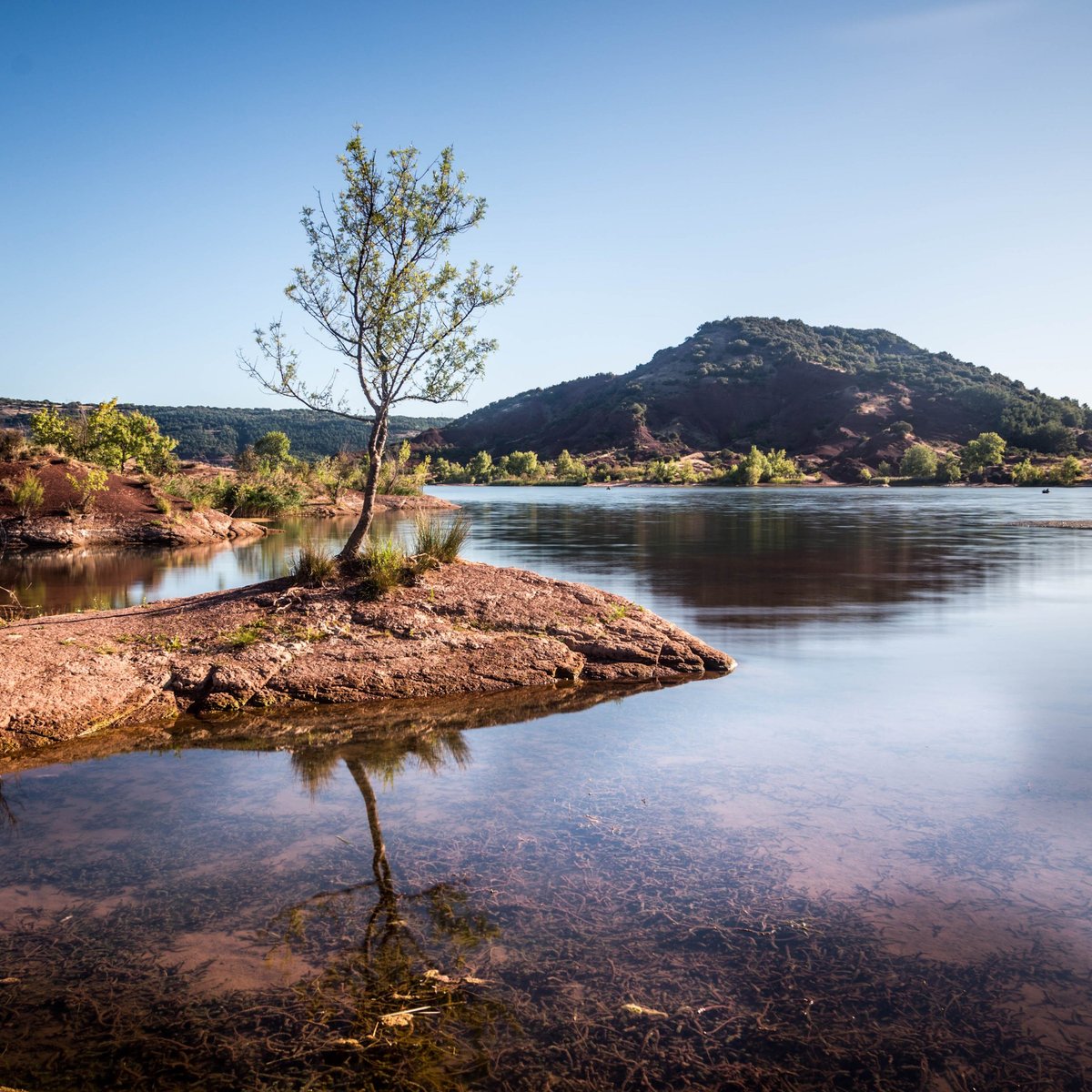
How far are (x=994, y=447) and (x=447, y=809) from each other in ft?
462

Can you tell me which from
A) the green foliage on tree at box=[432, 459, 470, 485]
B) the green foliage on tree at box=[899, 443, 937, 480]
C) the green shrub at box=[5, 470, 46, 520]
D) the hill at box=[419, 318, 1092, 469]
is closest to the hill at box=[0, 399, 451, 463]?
the green foliage on tree at box=[432, 459, 470, 485]

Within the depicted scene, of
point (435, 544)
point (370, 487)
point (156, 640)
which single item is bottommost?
point (156, 640)

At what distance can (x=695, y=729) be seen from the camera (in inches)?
351

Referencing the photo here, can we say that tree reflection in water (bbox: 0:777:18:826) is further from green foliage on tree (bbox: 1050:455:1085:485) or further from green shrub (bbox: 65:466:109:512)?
green foliage on tree (bbox: 1050:455:1085:485)

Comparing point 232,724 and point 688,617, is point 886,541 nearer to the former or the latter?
point 688,617

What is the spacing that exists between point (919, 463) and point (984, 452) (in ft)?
37.1

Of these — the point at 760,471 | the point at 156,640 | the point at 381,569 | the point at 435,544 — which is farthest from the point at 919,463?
the point at 156,640

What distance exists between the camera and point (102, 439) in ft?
140

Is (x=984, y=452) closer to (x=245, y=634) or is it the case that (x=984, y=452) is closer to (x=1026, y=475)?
(x=1026, y=475)

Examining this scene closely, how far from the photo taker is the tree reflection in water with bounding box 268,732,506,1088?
3.88m

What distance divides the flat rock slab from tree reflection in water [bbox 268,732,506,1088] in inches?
166

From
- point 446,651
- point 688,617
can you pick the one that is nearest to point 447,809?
point 446,651

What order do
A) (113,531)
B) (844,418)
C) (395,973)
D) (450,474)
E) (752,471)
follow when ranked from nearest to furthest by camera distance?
(395,973)
(113,531)
(752,471)
(450,474)
(844,418)

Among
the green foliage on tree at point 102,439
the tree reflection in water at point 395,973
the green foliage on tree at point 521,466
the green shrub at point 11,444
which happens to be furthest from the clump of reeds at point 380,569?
the green foliage on tree at point 521,466
